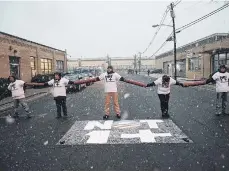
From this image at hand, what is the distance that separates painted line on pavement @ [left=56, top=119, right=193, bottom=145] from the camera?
6.40m

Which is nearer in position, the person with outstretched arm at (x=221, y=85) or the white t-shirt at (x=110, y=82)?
the person with outstretched arm at (x=221, y=85)

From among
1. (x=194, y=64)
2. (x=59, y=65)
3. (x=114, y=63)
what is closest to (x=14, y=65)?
(x=59, y=65)

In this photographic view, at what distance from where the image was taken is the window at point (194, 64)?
3869 cm

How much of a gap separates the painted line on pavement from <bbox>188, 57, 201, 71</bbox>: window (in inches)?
1262

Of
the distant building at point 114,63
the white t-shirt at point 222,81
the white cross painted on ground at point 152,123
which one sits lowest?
the white cross painted on ground at point 152,123

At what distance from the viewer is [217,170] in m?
4.39

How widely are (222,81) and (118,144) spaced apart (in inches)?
210

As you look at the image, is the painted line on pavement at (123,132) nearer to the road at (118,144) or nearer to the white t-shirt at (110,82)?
the road at (118,144)

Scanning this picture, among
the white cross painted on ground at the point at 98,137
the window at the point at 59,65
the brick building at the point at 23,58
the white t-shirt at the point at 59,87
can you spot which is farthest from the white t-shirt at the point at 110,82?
the window at the point at 59,65

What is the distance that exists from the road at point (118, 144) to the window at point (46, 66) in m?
26.6

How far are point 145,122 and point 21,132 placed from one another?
3.90 m

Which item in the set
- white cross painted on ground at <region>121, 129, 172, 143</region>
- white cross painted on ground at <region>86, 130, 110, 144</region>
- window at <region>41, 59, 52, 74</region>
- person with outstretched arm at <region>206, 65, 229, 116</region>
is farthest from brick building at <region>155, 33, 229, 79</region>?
white cross painted on ground at <region>86, 130, 110, 144</region>

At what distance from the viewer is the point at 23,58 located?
2802cm

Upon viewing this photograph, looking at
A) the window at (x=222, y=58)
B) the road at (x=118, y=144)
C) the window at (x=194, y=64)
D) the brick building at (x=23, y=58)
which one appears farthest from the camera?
the window at (x=194, y=64)
